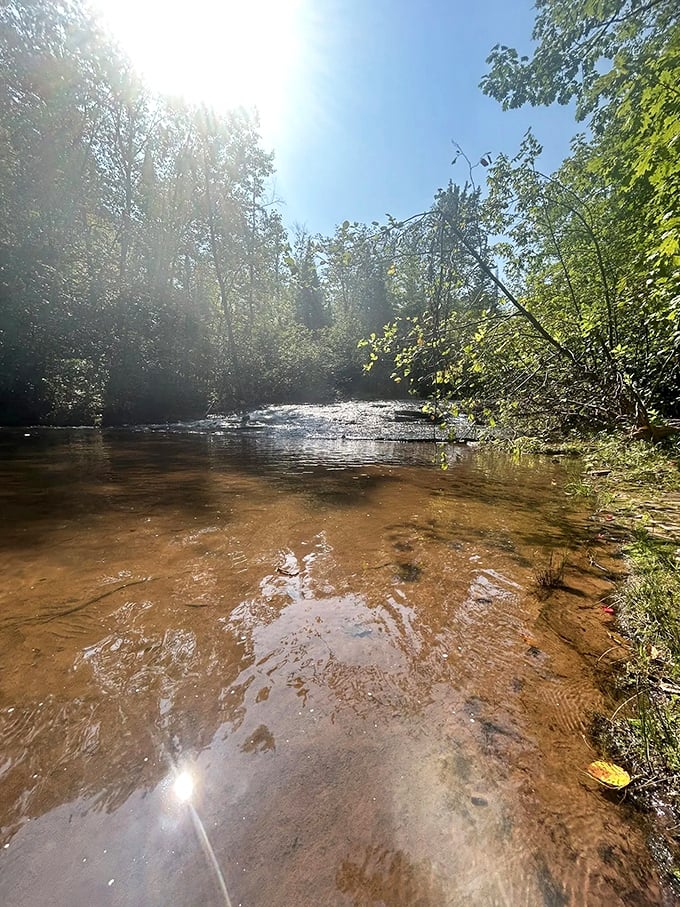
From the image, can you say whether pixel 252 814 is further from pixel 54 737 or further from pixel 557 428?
pixel 557 428

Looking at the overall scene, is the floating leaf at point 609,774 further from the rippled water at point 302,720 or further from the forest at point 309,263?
the forest at point 309,263

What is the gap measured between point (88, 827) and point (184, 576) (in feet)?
6.13

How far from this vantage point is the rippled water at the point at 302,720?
4.07 feet

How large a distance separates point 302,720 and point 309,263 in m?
3.90

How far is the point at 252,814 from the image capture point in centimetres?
→ 141

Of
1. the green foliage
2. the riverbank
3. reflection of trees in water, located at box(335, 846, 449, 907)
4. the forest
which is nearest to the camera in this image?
reflection of trees in water, located at box(335, 846, 449, 907)

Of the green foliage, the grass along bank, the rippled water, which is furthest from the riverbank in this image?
the green foliage

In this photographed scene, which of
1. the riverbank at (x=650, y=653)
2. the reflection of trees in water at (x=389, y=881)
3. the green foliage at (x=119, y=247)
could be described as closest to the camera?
the reflection of trees in water at (x=389, y=881)

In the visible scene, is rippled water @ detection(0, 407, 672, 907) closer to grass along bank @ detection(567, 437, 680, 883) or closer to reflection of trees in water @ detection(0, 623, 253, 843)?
reflection of trees in water @ detection(0, 623, 253, 843)

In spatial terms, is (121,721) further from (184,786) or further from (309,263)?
(309,263)

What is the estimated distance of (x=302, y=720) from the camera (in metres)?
1.86

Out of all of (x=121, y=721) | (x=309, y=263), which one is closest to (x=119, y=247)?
(x=309, y=263)

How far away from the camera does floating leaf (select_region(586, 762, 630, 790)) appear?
1496 mm

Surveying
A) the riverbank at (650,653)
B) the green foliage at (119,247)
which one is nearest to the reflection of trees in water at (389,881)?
the riverbank at (650,653)
